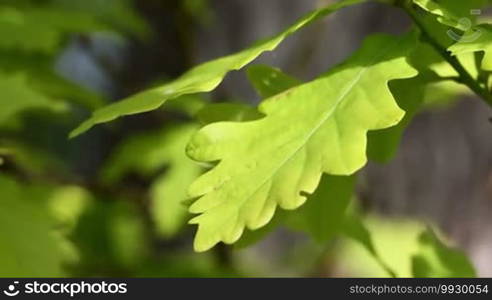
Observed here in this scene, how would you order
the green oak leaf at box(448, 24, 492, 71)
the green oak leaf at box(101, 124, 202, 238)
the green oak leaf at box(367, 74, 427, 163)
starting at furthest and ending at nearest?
the green oak leaf at box(101, 124, 202, 238)
the green oak leaf at box(367, 74, 427, 163)
the green oak leaf at box(448, 24, 492, 71)

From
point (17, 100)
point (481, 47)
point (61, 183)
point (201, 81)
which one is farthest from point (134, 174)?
point (481, 47)

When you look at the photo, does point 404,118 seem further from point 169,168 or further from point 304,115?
point 169,168

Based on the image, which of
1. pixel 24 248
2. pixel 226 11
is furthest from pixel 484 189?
pixel 24 248

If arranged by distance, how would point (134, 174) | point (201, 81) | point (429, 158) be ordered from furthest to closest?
point (429, 158) < point (134, 174) < point (201, 81)

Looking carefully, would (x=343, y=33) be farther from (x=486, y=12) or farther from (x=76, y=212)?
(x=76, y=212)

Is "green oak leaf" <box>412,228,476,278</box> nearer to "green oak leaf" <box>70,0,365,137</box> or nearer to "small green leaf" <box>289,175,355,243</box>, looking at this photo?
"small green leaf" <box>289,175,355,243</box>

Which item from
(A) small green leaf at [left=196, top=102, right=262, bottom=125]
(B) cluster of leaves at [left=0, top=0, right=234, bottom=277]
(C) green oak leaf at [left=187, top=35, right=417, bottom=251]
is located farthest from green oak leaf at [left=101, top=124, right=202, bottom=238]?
(C) green oak leaf at [left=187, top=35, right=417, bottom=251]

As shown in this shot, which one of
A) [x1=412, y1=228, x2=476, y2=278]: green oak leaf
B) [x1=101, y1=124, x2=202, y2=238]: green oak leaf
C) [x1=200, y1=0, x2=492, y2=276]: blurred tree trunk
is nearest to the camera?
[x1=412, y1=228, x2=476, y2=278]: green oak leaf
